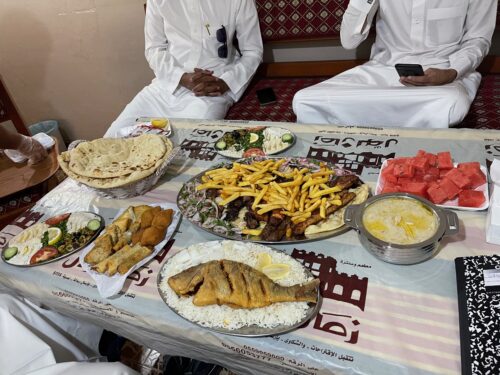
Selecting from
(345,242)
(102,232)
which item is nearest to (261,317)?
(345,242)

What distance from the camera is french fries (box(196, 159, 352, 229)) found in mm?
1390

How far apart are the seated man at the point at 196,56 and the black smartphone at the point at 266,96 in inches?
6.7

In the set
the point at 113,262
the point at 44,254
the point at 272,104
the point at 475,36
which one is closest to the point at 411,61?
the point at 475,36

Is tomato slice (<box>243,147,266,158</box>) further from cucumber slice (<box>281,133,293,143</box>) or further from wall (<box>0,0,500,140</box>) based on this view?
wall (<box>0,0,500,140</box>)

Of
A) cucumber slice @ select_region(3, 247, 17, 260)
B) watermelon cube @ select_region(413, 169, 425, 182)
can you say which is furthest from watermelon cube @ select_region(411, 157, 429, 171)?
cucumber slice @ select_region(3, 247, 17, 260)

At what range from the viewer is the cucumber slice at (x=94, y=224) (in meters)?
1.57

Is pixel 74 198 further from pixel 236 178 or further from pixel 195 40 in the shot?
pixel 195 40

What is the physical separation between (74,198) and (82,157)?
0.21 metres

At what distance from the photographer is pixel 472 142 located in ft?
5.48

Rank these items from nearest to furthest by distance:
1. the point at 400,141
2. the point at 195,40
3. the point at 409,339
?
the point at 409,339 < the point at 400,141 < the point at 195,40

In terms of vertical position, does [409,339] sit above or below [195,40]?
below

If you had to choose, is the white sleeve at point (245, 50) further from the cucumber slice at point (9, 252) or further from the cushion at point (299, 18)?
the cucumber slice at point (9, 252)

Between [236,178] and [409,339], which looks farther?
[236,178]

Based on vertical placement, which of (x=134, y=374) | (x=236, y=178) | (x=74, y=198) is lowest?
(x=134, y=374)
